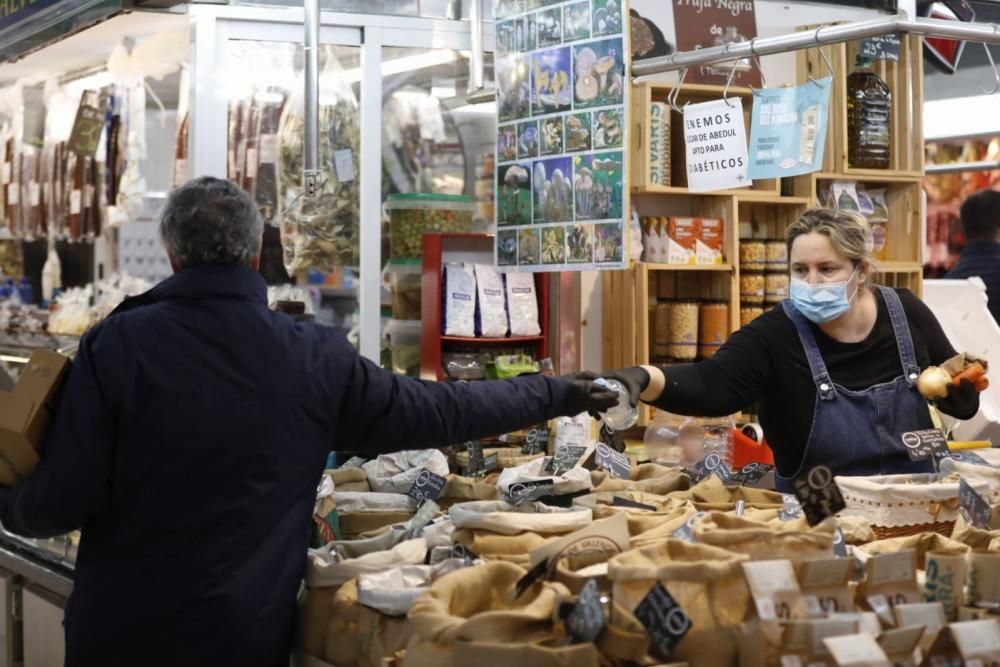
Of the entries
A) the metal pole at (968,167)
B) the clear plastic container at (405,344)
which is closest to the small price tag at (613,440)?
the clear plastic container at (405,344)

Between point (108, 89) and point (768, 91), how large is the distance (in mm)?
3567

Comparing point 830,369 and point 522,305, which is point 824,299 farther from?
point 522,305

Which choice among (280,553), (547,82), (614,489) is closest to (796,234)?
(614,489)

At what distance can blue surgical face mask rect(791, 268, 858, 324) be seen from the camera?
371 centimetres

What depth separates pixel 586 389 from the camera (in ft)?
10.2

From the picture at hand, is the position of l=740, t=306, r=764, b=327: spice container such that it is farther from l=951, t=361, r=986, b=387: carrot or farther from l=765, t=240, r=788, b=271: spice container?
l=951, t=361, r=986, b=387: carrot

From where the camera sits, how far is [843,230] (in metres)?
3.75

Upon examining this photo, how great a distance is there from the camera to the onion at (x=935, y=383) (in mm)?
3510

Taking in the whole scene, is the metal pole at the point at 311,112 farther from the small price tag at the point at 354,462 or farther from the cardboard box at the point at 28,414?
the cardboard box at the point at 28,414

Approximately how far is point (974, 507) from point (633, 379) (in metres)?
0.95

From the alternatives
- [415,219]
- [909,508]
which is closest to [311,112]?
[415,219]

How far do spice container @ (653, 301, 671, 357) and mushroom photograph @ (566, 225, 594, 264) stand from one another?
1105 mm

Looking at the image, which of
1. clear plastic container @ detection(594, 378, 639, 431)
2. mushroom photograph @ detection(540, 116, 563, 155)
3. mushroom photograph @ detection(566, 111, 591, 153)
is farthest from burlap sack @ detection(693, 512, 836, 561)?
mushroom photograph @ detection(540, 116, 563, 155)

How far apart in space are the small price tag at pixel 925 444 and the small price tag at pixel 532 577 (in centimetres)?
139
